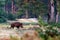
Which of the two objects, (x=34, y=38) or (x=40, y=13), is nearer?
(x=34, y=38)

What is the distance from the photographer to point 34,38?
10109 mm

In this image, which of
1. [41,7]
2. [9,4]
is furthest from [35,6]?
[9,4]

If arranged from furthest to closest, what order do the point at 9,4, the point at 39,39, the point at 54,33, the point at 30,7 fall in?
the point at 9,4 < the point at 30,7 < the point at 54,33 < the point at 39,39

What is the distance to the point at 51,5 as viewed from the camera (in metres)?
29.3

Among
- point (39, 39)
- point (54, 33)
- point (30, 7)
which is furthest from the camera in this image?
point (30, 7)

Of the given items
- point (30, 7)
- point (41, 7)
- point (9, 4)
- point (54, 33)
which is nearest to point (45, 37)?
point (54, 33)

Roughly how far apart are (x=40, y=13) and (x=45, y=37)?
30544 millimetres

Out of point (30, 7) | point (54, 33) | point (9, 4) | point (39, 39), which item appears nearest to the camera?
point (39, 39)

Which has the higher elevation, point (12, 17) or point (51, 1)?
point (51, 1)

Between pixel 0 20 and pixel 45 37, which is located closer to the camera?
pixel 45 37

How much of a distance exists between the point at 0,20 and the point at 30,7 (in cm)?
1074

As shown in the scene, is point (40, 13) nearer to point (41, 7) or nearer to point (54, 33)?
point (41, 7)

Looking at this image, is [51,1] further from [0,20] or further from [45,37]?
[45,37]

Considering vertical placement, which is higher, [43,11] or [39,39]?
[39,39]
